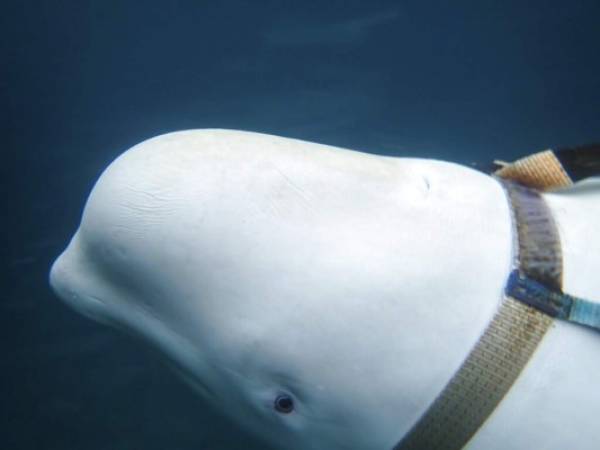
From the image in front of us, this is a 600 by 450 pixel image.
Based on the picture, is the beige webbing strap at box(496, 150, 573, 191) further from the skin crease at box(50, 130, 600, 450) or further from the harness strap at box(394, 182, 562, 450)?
the harness strap at box(394, 182, 562, 450)

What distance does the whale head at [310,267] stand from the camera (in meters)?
1.85

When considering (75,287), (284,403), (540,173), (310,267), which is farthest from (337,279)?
(75,287)

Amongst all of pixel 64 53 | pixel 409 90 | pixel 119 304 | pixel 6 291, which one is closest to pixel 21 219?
pixel 6 291

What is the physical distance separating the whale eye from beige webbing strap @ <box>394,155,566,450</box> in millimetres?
433

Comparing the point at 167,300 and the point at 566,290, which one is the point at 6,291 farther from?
the point at 566,290

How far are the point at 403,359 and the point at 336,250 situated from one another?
438 millimetres

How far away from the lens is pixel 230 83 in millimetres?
8672

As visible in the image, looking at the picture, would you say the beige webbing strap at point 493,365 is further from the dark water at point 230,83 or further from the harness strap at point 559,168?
the dark water at point 230,83

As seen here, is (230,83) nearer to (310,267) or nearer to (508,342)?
(310,267)

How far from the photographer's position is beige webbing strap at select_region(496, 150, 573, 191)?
7.03ft

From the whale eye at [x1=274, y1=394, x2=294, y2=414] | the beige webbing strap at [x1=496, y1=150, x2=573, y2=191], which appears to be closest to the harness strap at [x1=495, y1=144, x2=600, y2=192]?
the beige webbing strap at [x1=496, y1=150, x2=573, y2=191]

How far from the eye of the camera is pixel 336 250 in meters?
1.86

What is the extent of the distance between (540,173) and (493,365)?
2.78 ft

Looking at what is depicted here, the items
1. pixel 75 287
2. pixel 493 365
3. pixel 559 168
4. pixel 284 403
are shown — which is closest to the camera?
pixel 493 365
